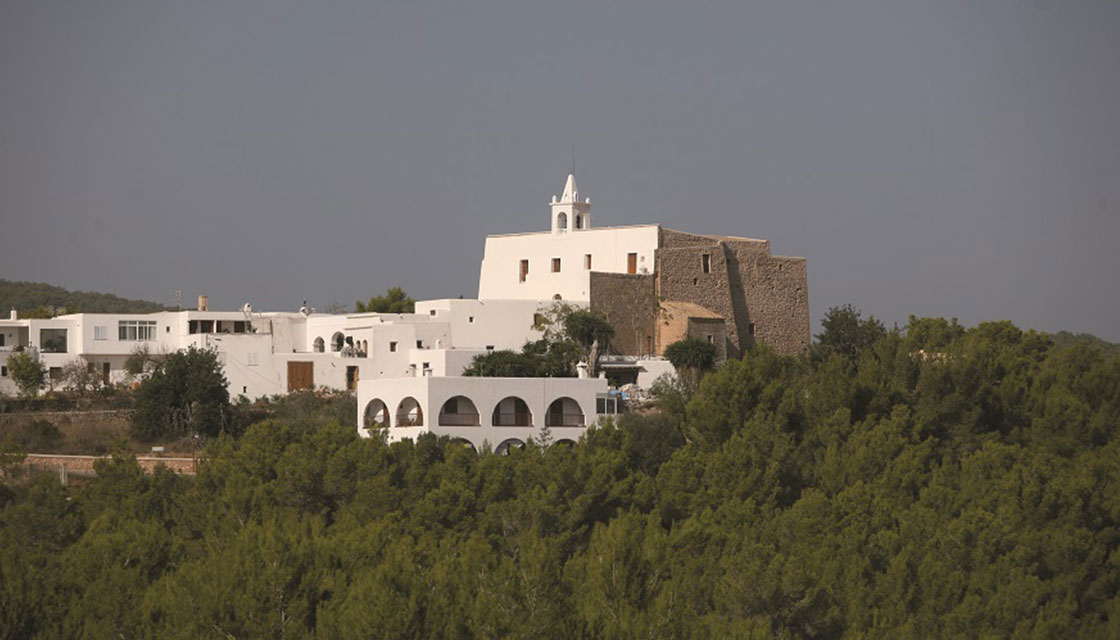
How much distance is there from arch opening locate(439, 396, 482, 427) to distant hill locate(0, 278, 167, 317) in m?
35.1

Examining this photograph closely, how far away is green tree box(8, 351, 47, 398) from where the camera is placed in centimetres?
4238

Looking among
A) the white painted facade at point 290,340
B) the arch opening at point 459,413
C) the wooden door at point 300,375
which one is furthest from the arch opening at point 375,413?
the wooden door at point 300,375

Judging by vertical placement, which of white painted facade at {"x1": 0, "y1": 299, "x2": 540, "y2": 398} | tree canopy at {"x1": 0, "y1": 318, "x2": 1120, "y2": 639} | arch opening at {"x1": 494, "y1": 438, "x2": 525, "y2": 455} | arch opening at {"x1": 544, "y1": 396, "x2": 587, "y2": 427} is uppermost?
white painted facade at {"x1": 0, "y1": 299, "x2": 540, "y2": 398}

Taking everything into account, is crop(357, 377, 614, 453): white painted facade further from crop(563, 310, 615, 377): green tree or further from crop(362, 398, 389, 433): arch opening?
crop(563, 310, 615, 377): green tree

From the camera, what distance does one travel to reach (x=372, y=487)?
96.6 feet

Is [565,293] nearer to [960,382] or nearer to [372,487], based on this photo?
[960,382]

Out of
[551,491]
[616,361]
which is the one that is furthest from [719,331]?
[551,491]

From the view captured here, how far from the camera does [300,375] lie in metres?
43.3

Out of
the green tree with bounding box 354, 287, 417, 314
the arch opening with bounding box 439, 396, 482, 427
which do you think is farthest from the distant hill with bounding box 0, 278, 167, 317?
the arch opening with bounding box 439, 396, 482, 427

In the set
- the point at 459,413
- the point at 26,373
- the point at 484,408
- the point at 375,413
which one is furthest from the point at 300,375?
the point at 484,408

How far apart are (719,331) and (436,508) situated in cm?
1754

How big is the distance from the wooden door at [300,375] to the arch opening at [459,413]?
26.0ft

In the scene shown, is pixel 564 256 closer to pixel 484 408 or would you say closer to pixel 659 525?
pixel 484 408

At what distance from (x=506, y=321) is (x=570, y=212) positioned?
17.5 feet
